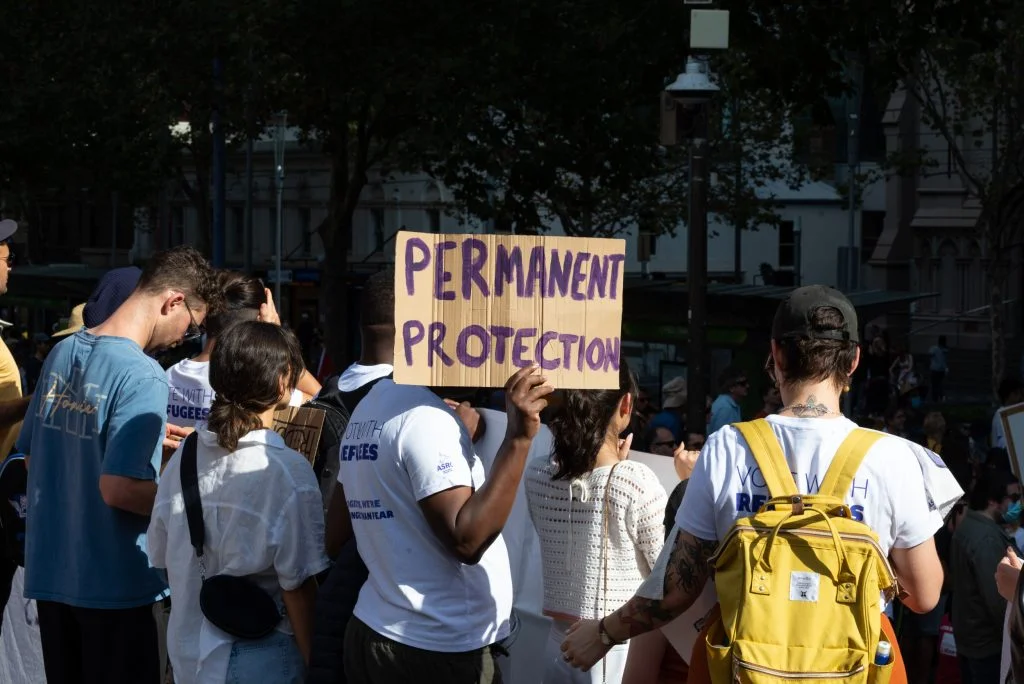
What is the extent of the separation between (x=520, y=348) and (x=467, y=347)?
0.13m

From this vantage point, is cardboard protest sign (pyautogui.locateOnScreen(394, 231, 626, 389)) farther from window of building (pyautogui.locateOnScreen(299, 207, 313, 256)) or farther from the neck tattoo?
window of building (pyautogui.locateOnScreen(299, 207, 313, 256))

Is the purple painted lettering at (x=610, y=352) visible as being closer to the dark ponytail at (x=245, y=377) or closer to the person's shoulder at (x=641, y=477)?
the person's shoulder at (x=641, y=477)

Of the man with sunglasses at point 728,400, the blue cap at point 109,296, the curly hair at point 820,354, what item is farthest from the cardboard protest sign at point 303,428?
the man with sunglasses at point 728,400

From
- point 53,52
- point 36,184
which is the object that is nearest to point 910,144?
point 36,184

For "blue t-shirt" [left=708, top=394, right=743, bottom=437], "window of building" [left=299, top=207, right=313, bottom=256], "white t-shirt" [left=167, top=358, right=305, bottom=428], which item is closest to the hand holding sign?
"white t-shirt" [left=167, top=358, right=305, bottom=428]

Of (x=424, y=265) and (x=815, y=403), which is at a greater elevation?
(x=424, y=265)

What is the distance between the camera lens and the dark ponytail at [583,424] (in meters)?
4.68

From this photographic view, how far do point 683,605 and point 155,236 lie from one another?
2382 inches

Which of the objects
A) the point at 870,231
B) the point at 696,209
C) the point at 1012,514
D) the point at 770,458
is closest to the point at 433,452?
the point at 770,458

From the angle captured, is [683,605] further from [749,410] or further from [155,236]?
[155,236]

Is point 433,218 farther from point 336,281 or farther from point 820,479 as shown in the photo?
point 820,479

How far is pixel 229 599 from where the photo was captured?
4125mm

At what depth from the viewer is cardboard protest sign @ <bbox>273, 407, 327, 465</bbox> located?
489 cm

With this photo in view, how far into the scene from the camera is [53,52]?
19875 millimetres
